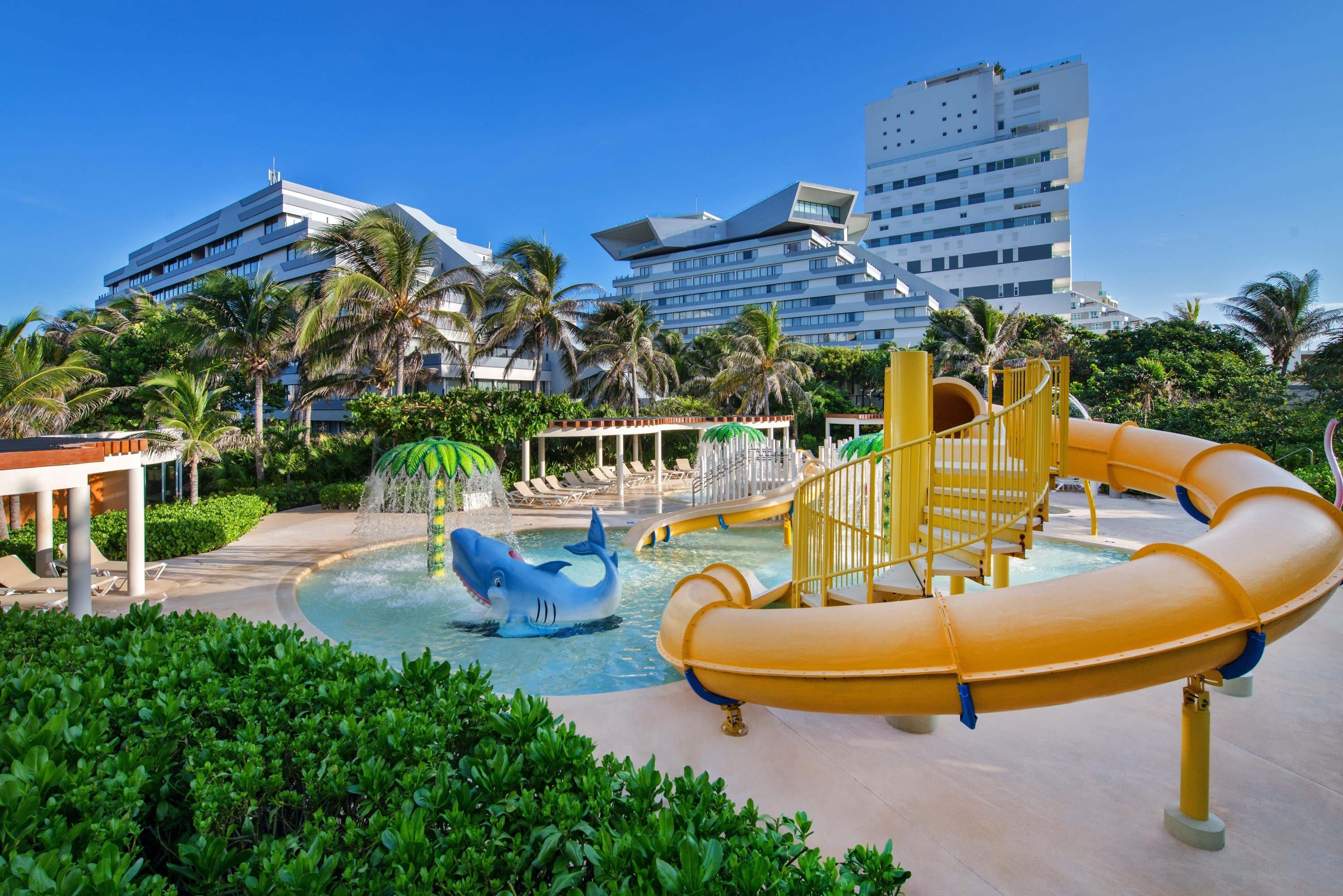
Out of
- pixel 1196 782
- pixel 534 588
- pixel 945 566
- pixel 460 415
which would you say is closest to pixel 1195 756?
pixel 1196 782

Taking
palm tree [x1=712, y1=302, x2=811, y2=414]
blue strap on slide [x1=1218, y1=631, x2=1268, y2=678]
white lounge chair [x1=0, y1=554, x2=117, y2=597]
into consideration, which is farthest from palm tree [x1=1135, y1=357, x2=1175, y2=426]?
white lounge chair [x1=0, y1=554, x2=117, y2=597]

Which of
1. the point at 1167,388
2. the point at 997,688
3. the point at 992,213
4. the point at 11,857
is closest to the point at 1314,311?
the point at 1167,388

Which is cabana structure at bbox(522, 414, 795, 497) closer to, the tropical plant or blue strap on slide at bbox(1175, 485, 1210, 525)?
the tropical plant

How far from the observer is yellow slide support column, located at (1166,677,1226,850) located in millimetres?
3350

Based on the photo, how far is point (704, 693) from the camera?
375 cm

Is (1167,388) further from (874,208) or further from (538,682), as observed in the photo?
(874,208)

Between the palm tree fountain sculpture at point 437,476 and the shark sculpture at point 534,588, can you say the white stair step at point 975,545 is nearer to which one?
the shark sculpture at point 534,588

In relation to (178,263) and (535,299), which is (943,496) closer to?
(535,299)

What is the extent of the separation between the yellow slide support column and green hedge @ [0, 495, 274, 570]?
14651mm

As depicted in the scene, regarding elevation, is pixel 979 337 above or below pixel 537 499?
above

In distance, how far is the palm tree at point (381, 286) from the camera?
69.3ft

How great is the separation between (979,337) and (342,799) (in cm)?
3779

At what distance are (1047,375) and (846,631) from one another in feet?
10.6

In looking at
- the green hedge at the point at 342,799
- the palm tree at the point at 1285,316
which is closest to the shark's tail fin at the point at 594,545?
the green hedge at the point at 342,799
